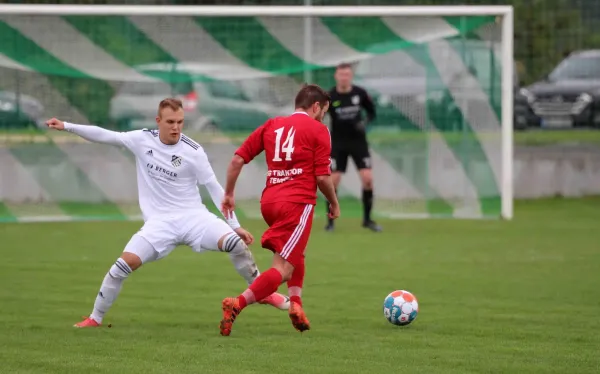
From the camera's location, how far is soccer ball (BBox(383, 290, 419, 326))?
8148 mm

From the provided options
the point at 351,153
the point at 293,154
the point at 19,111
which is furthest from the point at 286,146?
the point at 19,111

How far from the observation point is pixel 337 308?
9.17 metres

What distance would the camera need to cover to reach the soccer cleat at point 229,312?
7688 millimetres

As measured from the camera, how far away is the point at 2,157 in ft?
53.1

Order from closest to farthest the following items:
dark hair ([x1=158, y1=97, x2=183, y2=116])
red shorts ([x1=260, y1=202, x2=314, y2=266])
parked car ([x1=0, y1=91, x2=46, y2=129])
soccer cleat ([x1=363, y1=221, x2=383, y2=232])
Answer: red shorts ([x1=260, y1=202, x2=314, y2=266]) < dark hair ([x1=158, y1=97, x2=183, y2=116]) < soccer cleat ([x1=363, y1=221, x2=383, y2=232]) < parked car ([x1=0, y1=91, x2=46, y2=129])

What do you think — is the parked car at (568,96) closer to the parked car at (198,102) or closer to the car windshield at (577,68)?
the car windshield at (577,68)

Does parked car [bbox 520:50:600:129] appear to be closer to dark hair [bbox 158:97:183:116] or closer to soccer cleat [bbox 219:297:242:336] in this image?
dark hair [bbox 158:97:183:116]

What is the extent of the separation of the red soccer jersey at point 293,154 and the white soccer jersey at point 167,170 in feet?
1.69

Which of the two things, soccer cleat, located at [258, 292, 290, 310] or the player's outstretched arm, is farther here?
soccer cleat, located at [258, 292, 290, 310]

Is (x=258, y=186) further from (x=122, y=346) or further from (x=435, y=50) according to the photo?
(x=122, y=346)

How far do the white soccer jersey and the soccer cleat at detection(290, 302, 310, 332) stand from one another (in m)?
1.09

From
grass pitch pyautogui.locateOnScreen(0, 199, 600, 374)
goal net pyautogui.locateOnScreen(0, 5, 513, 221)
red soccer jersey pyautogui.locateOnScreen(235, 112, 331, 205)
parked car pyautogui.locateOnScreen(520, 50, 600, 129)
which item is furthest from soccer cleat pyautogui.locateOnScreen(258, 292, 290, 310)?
parked car pyautogui.locateOnScreen(520, 50, 600, 129)

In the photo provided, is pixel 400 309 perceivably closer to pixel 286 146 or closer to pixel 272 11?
pixel 286 146

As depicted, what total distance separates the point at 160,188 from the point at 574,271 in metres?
4.74
